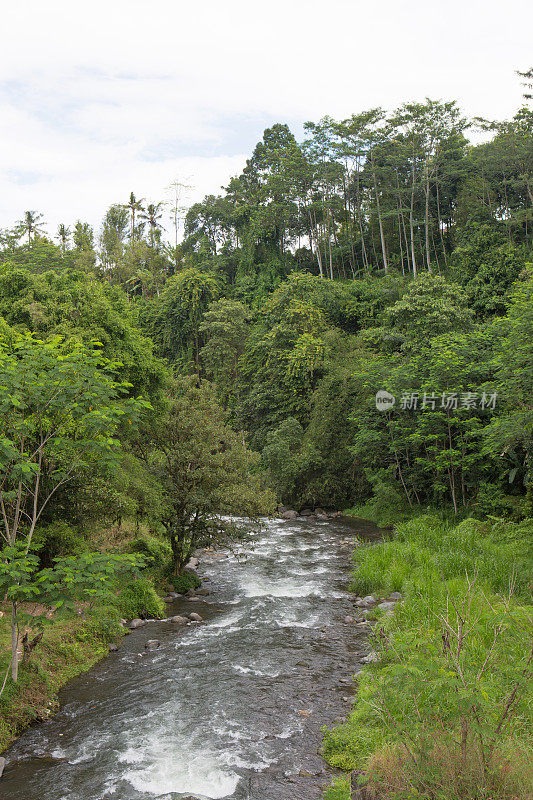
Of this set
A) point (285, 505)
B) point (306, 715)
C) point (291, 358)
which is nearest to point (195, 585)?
point (306, 715)

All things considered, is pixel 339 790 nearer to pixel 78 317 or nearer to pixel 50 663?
pixel 50 663

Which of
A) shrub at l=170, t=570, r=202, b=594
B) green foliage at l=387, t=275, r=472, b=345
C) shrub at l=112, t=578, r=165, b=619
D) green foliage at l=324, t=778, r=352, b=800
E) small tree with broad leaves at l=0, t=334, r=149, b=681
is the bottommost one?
shrub at l=170, t=570, r=202, b=594

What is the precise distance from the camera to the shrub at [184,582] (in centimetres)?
1345

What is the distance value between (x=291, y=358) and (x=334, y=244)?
63.0 ft

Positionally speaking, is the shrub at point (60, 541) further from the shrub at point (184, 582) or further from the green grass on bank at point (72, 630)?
the shrub at point (184, 582)

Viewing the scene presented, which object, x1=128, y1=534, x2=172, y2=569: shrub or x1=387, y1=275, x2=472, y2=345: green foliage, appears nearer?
x1=128, y1=534, x2=172, y2=569: shrub

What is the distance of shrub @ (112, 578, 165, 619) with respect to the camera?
448 inches

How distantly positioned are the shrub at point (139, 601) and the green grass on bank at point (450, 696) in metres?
4.88

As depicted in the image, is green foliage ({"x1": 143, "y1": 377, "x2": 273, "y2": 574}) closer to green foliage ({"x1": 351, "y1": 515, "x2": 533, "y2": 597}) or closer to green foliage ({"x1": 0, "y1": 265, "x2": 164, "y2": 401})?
green foliage ({"x1": 0, "y1": 265, "x2": 164, "y2": 401})

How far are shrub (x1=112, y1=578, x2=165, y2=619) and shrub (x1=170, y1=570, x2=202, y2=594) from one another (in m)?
1.29

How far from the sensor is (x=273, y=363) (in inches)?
1309

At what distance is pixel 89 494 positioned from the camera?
34.9 ft

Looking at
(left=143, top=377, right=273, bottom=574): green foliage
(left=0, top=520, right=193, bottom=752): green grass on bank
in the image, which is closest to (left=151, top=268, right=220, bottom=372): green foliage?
(left=143, top=377, right=273, bottom=574): green foliage

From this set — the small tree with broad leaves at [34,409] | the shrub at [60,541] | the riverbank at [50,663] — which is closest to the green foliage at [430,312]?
the shrub at [60,541]
